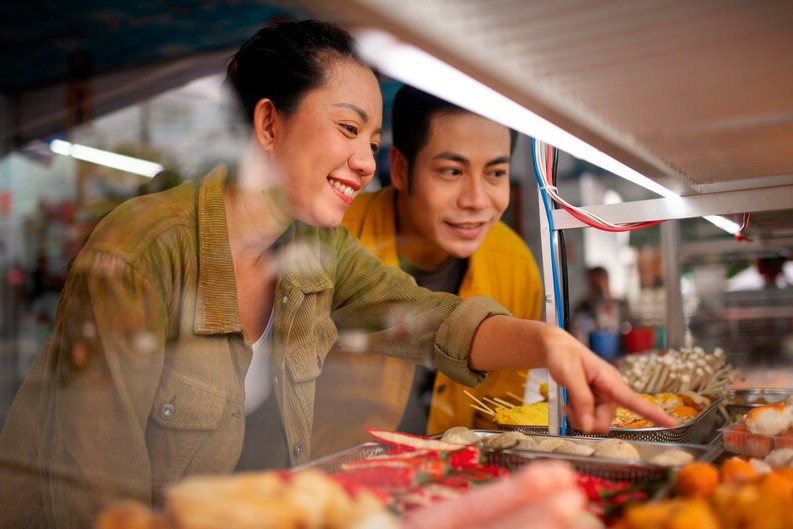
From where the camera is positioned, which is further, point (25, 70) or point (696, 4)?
point (25, 70)

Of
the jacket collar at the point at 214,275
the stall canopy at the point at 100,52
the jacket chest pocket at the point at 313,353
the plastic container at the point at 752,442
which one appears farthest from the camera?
the stall canopy at the point at 100,52

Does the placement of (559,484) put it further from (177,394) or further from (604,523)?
(177,394)

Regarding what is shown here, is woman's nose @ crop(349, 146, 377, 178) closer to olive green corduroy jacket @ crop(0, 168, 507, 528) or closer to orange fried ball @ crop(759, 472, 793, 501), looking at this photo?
olive green corduroy jacket @ crop(0, 168, 507, 528)

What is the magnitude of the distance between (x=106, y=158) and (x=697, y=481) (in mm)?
3141

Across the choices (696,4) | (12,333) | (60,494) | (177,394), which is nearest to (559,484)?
(696,4)

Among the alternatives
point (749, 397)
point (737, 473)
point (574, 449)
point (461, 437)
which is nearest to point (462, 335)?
point (461, 437)

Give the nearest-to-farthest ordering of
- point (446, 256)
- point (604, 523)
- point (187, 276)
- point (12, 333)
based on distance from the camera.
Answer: point (604, 523) → point (187, 276) → point (446, 256) → point (12, 333)

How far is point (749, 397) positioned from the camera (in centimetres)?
239

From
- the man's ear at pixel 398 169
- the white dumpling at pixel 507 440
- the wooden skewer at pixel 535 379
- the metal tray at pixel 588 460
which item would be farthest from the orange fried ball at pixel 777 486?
the man's ear at pixel 398 169

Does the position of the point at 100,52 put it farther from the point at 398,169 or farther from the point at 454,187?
the point at 454,187

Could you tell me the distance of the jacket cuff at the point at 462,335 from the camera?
1.93 metres

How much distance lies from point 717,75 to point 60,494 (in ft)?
5.65

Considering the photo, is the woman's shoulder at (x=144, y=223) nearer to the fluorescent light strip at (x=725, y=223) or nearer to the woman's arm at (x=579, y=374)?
the woman's arm at (x=579, y=374)

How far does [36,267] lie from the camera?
348 cm
